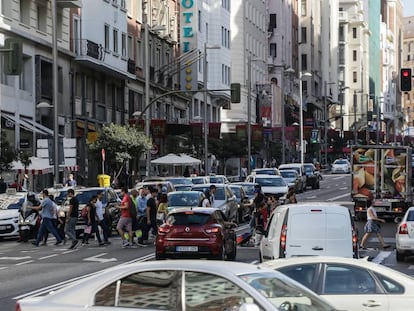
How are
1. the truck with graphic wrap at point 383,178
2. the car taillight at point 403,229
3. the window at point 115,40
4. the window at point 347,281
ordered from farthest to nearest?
the window at point 115,40 → the truck with graphic wrap at point 383,178 → the car taillight at point 403,229 → the window at point 347,281

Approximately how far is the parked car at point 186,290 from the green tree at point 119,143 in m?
40.7

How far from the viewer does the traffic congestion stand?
29.8ft

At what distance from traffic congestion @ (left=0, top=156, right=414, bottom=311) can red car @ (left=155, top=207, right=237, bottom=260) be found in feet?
0.07

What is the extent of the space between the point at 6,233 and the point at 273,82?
79.3m

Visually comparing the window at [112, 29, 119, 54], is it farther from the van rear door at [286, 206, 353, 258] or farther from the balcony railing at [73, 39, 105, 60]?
the van rear door at [286, 206, 353, 258]

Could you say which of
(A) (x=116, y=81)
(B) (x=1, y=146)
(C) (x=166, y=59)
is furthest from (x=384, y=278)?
(C) (x=166, y=59)

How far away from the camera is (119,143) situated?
1977 inches

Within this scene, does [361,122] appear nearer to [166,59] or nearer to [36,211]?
[166,59]

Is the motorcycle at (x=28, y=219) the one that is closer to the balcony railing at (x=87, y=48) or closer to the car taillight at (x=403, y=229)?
the car taillight at (x=403, y=229)

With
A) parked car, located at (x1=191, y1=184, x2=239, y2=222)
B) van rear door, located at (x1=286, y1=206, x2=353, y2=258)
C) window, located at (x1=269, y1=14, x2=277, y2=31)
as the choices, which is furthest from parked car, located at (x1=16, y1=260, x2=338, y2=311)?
window, located at (x1=269, y1=14, x2=277, y2=31)

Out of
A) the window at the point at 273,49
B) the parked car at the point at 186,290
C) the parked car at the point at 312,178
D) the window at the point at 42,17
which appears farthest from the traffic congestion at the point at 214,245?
the window at the point at 273,49

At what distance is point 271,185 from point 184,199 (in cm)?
1710

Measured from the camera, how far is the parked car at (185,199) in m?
33.8

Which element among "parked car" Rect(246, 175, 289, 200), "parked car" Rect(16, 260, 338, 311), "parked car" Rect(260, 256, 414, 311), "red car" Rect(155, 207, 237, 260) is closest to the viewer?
"parked car" Rect(16, 260, 338, 311)
